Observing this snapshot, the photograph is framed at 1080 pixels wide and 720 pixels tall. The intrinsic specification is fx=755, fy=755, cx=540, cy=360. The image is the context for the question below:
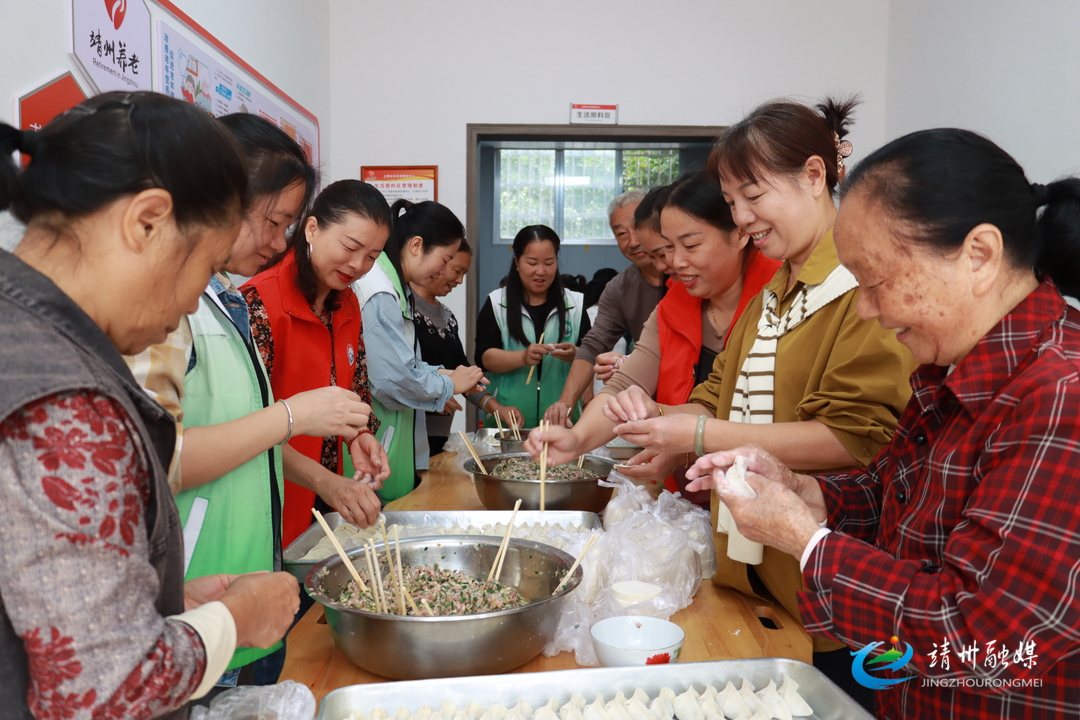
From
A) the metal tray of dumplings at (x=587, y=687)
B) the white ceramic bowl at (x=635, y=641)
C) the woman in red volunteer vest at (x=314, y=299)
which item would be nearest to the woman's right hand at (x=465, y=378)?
the woman in red volunteer vest at (x=314, y=299)

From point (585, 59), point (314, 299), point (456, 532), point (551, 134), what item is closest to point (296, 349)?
point (314, 299)

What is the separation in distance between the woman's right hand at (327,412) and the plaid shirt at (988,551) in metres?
0.92

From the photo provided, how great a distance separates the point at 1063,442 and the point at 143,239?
38.8 inches

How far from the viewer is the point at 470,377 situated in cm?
306

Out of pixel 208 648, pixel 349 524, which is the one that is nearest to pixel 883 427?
pixel 208 648

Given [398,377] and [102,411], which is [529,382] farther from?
[102,411]

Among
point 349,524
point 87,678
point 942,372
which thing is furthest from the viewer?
point 349,524

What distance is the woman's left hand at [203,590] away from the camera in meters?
0.99

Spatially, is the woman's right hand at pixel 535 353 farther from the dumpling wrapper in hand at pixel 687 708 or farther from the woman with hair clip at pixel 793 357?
the dumpling wrapper in hand at pixel 687 708

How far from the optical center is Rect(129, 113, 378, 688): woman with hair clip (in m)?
1.27

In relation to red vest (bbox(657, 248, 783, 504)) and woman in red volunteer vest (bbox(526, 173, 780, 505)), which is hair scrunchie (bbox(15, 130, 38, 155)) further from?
red vest (bbox(657, 248, 783, 504))

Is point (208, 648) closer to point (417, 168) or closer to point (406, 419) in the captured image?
point (406, 419)

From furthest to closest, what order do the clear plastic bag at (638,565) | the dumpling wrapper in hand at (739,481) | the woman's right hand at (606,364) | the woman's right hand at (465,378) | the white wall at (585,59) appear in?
the white wall at (585,59) → the woman's right hand at (465,378) → the woman's right hand at (606,364) → the clear plastic bag at (638,565) → the dumpling wrapper in hand at (739,481)

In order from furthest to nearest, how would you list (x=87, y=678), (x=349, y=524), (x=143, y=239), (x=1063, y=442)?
(x=349, y=524)
(x=1063, y=442)
(x=143, y=239)
(x=87, y=678)
